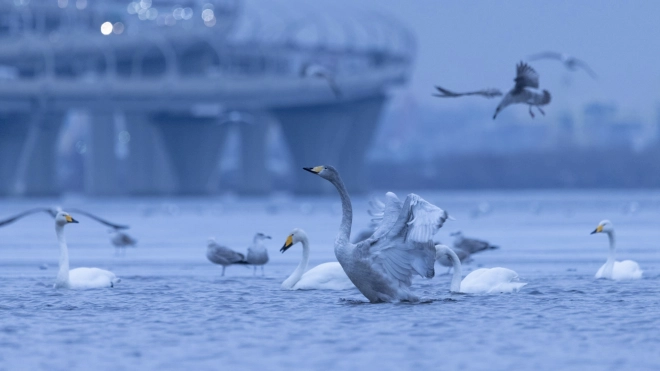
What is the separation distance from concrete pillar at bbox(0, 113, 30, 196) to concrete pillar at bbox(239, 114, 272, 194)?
19.7m

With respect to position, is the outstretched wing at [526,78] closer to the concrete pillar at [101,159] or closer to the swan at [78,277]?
the swan at [78,277]

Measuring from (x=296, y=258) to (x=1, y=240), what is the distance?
1371 cm

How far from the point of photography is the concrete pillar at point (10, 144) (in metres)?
101

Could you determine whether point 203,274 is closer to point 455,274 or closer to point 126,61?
point 455,274

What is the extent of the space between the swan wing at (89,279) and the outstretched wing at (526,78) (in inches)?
260

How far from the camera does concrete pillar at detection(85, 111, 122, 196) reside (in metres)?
110

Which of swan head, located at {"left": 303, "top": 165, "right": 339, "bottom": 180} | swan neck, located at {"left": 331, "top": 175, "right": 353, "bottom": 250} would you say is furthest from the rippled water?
swan head, located at {"left": 303, "top": 165, "right": 339, "bottom": 180}

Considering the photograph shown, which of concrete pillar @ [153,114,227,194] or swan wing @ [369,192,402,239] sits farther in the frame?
concrete pillar @ [153,114,227,194]

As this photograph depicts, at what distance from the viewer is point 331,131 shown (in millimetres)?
100250

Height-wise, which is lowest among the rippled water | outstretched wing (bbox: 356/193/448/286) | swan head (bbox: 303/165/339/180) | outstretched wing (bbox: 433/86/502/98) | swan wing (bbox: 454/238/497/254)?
the rippled water

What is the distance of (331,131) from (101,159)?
22.2m

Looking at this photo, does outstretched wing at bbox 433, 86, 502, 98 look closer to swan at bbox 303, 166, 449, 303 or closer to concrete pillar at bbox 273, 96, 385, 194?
swan at bbox 303, 166, 449, 303

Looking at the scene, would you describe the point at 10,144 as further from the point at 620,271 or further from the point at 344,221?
the point at 344,221

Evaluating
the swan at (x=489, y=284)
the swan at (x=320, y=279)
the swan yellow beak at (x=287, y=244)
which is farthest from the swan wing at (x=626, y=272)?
the swan yellow beak at (x=287, y=244)
